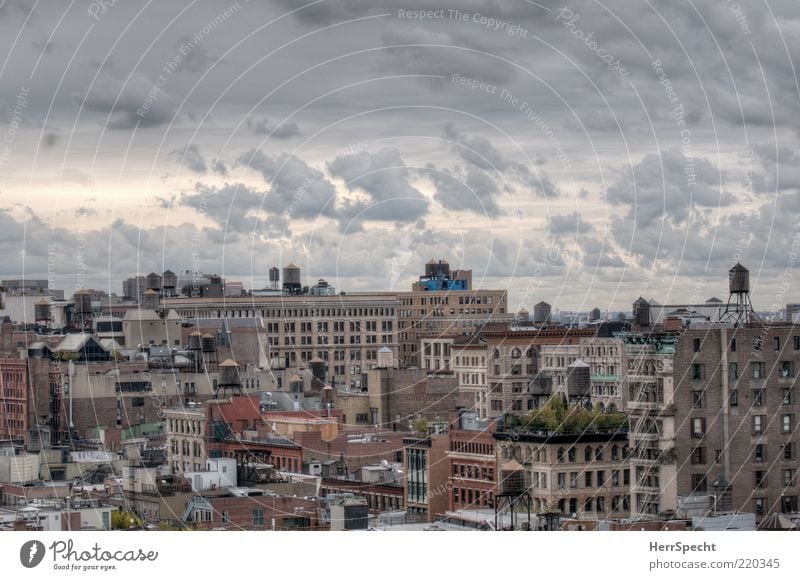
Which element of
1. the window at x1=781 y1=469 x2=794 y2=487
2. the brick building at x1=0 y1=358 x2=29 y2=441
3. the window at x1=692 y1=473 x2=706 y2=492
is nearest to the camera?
the window at x1=692 y1=473 x2=706 y2=492

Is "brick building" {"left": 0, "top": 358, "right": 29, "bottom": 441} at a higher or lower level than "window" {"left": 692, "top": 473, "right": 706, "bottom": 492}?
higher

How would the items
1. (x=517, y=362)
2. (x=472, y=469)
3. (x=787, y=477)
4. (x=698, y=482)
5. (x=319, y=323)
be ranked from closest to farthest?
(x=698, y=482)
(x=787, y=477)
(x=472, y=469)
(x=517, y=362)
(x=319, y=323)

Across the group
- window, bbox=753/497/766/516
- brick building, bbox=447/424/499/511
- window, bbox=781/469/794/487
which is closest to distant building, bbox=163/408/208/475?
brick building, bbox=447/424/499/511

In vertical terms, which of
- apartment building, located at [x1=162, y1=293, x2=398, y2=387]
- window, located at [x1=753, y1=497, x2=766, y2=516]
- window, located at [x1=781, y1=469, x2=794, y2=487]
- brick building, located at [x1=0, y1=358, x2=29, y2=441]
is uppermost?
apartment building, located at [x1=162, y1=293, x2=398, y2=387]

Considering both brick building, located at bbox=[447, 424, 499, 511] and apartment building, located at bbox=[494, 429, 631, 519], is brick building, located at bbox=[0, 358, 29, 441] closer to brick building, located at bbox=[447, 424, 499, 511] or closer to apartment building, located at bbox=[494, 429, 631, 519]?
brick building, located at bbox=[447, 424, 499, 511]

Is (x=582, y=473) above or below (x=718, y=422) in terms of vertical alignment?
below

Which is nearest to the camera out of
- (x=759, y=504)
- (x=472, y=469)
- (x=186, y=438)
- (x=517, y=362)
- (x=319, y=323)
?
(x=759, y=504)

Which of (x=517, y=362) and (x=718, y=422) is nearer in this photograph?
(x=718, y=422)

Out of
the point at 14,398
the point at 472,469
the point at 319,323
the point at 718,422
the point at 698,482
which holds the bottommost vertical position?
the point at 472,469

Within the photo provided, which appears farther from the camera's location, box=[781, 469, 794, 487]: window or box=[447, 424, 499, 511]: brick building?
box=[447, 424, 499, 511]: brick building

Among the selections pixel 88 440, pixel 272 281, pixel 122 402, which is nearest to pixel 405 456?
pixel 88 440

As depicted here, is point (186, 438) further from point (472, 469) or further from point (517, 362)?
point (517, 362)

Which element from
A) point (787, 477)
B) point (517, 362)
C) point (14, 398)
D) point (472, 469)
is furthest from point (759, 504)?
point (14, 398)
